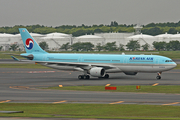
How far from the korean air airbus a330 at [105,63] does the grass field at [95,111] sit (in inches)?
1022

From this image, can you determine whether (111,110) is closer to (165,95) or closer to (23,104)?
(23,104)

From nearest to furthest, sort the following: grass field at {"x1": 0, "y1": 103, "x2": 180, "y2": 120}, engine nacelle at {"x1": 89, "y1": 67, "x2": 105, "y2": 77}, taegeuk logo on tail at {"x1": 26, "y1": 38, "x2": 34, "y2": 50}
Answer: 1. grass field at {"x1": 0, "y1": 103, "x2": 180, "y2": 120}
2. engine nacelle at {"x1": 89, "y1": 67, "x2": 105, "y2": 77}
3. taegeuk logo on tail at {"x1": 26, "y1": 38, "x2": 34, "y2": 50}

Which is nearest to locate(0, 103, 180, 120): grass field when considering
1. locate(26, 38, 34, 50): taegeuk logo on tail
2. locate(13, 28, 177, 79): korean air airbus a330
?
locate(13, 28, 177, 79): korean air airbus a330

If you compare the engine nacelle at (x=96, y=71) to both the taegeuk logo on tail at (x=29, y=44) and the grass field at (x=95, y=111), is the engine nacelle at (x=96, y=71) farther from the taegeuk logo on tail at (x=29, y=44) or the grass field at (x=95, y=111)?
the grass field at (x=95, y=111)

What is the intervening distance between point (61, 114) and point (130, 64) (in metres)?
32.1

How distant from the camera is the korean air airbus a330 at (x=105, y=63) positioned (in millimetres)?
54625

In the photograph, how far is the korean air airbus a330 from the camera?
54.6 m

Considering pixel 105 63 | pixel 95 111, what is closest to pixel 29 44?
pixel 105 63

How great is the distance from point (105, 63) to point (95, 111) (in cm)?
3163

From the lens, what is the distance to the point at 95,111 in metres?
26.4

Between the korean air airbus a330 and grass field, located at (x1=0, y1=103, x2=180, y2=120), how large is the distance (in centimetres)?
2595

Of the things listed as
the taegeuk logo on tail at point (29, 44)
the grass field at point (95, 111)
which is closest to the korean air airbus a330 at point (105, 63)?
the taegeuk logo on tail at point (29, 44)

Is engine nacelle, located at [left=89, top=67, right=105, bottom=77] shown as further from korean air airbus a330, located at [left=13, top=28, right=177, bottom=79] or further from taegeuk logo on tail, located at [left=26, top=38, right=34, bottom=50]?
taegeuk logo on tail, located at [left=26, top=38, right=34, bottom=50]

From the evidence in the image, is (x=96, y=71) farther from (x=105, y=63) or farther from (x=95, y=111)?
(x=95, y=111)
